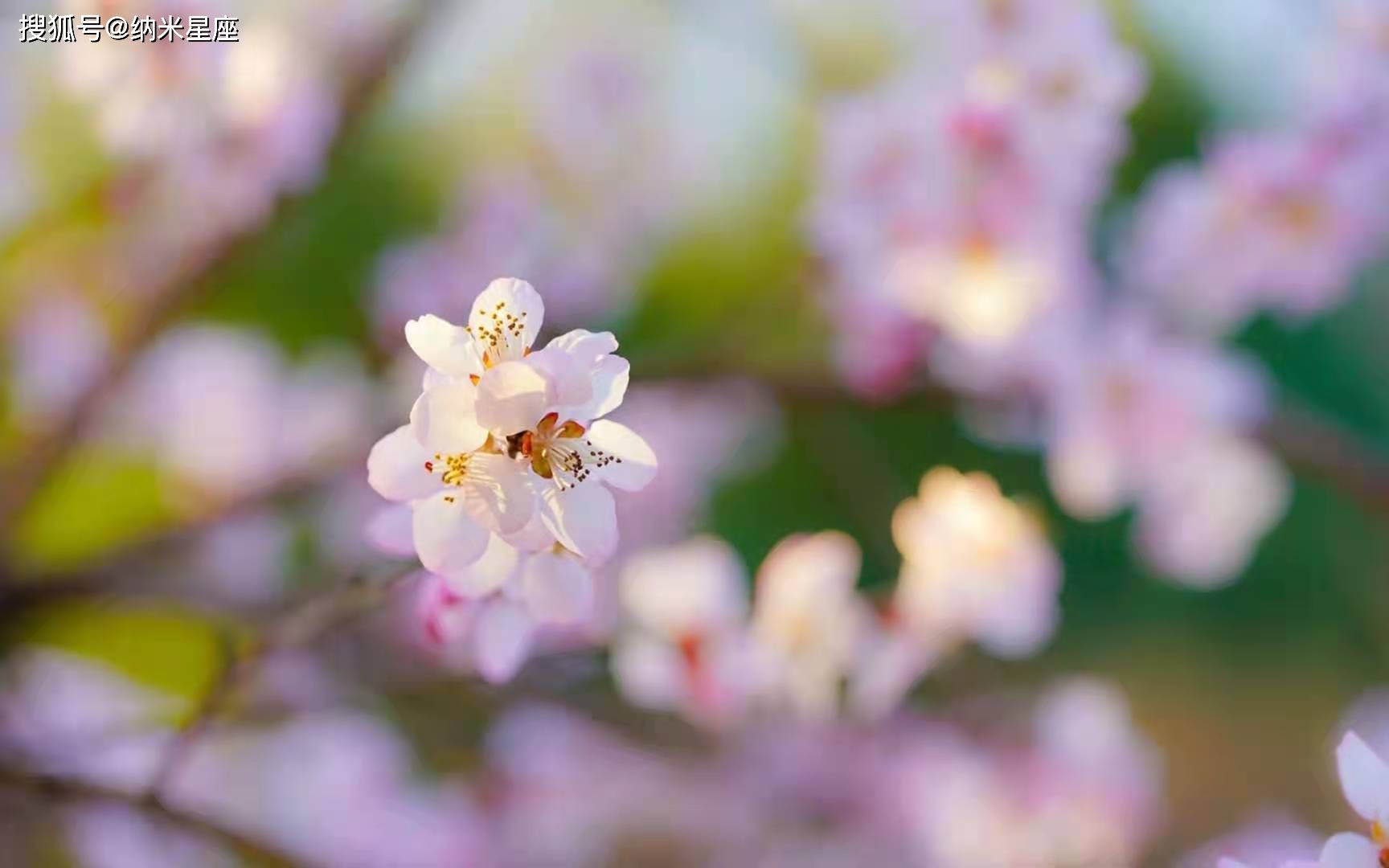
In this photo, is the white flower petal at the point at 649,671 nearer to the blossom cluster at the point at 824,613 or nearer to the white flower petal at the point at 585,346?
the blossom cluster at the point at 824,613

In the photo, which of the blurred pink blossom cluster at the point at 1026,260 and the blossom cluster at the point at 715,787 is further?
the blossom cluster at the point at 715,787

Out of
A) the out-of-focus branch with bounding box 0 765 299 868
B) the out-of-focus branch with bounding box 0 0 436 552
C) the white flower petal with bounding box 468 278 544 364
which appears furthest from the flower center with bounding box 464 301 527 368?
the out-of-focus branch with bounding box 0 0 436 552

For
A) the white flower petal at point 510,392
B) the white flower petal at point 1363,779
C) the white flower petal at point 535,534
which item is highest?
the white flower petal at point 510,392

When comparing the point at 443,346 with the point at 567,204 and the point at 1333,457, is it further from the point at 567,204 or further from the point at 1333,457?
the point at 567,204

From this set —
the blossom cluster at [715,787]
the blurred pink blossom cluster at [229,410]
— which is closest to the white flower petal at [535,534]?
the blossom cluster at [715,787]

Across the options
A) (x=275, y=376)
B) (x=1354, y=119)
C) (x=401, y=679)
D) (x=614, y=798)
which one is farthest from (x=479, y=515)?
(x=275, y=376)

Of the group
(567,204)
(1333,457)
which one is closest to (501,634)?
(1333,457)
